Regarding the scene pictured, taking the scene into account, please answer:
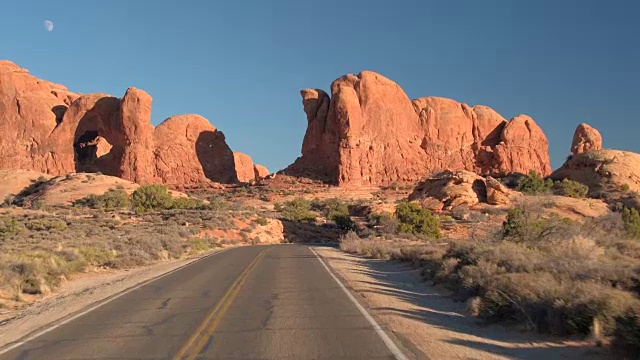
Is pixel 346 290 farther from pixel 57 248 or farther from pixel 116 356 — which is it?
pixel 57 248

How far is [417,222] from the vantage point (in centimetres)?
4350

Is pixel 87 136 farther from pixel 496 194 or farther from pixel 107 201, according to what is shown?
pixel 496 194

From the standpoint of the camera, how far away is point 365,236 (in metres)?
43.5

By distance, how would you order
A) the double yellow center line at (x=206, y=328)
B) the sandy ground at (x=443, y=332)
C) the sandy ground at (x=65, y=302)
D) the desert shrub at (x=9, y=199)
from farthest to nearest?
1. the desert shrub at (x=9, y=199)
2. the sandy ground at (x=65, y=302)
3. the double yellow center line at (x=206, y=328)
4. the sandy ground at (x=443, y=332)

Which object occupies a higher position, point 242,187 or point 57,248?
point 242,187

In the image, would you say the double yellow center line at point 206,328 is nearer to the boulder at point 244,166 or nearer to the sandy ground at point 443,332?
the sandy ground at point 443,332

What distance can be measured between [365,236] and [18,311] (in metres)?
32.4

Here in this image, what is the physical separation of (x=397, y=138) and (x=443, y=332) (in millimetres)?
80950

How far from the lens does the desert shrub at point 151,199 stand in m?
61.1

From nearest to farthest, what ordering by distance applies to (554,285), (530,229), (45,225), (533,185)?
(554,285), (530,229), (45,225), (533,185)

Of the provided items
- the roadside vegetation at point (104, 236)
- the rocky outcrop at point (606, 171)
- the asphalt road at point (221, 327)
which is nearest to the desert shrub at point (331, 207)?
the roadside vegetation at point (104, 236)

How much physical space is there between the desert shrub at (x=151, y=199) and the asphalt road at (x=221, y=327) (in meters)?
47.5

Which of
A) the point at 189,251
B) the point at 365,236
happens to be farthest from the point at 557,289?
the point at 365,236

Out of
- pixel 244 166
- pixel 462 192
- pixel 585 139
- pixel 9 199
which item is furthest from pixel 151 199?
pixel 244 166
